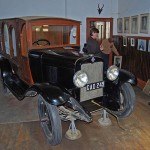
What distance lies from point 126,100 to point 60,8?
458cm

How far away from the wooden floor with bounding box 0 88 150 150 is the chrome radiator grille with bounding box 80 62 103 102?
0.54m

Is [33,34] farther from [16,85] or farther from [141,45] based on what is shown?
[141,45]

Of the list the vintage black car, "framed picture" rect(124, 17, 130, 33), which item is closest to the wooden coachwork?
the vintage black car

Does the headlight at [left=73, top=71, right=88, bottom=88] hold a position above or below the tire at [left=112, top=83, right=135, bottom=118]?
above

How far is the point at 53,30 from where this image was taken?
3652 mm

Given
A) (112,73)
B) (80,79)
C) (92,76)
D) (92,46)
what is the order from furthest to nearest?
1. (92,46)
2. (112,73)
3. (92,76)
4. (80,79)

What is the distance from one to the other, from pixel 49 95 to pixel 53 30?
1727mm

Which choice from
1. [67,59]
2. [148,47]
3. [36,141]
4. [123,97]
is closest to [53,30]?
[67,59]

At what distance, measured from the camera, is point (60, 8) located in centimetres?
657

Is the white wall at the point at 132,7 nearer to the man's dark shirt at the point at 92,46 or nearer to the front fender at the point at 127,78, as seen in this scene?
the man's dark shirt at the point at 92,46

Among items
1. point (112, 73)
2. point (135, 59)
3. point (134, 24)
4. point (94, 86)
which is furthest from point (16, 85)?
point (134, 24)

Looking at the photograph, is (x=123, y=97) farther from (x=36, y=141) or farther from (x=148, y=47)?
(x=148, y=47)

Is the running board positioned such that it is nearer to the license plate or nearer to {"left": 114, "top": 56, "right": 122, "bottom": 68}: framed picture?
the license plate

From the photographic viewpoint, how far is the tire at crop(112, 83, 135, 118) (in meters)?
2.94
